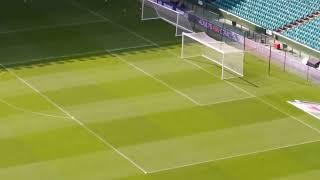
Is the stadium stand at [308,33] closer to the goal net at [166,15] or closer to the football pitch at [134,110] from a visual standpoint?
the football pitch at [134,110]

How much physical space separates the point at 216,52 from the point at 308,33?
21.4 ft

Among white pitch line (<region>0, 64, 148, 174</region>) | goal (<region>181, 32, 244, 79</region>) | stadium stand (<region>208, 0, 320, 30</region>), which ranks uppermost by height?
stadium stand (<region>208, 0, 320, 30</region>)

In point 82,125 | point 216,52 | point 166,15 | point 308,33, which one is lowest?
point 82,125

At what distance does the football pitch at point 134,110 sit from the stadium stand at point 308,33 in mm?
3473

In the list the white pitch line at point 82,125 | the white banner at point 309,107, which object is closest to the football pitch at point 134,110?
the white pitch line at point 82,125

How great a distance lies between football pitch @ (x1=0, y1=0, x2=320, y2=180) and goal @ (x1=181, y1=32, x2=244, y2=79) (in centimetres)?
54

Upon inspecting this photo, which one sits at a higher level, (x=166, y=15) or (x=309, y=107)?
(x=166, y=15)

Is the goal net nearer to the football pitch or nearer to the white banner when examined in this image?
the football pitch

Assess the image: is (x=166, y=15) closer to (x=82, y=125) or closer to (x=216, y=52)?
(x=216, y=52)

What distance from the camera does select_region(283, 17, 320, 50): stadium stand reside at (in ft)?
183

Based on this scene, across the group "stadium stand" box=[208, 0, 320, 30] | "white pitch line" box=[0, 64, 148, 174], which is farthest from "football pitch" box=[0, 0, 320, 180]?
"stadium stand" box=[208, 0, 320, 30]

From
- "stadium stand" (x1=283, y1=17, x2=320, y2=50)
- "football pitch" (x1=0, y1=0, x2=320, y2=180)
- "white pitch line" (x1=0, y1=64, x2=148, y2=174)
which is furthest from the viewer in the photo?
"stadium stand" (x1=283, y1=17, x2=320, y2=50)

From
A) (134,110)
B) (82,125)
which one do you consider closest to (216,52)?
(134,110)

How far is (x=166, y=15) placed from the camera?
202ft
